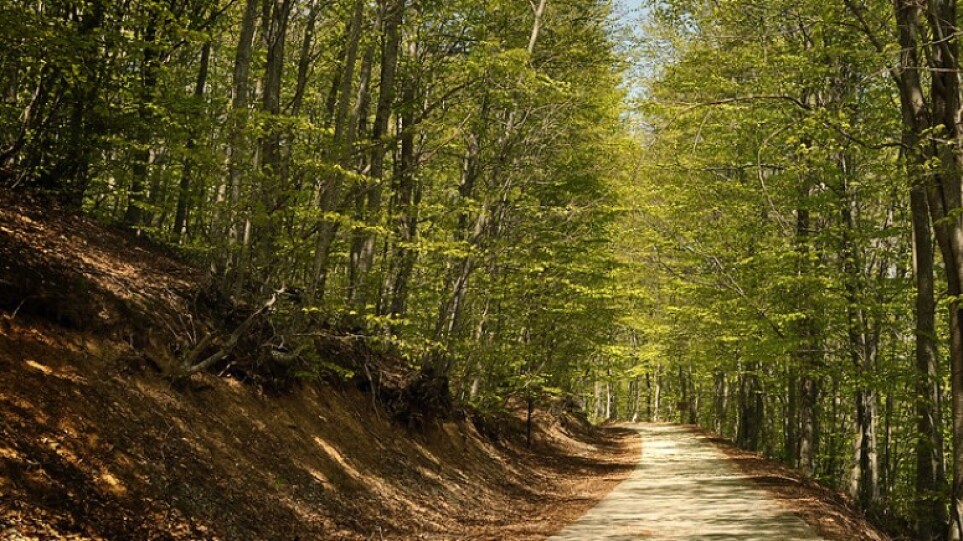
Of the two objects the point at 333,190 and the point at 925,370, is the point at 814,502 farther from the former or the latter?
the point at 333,190

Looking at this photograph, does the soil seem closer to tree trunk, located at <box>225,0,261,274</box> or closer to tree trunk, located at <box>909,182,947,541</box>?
tree trunk, located at <box>909,182,947,541</box>

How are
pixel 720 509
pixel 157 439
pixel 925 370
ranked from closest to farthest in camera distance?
1. pixel 157 439
2. pixel 720 509
3. pixel 925 370

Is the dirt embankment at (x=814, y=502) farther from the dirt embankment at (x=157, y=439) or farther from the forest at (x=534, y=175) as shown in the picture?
the dirt embankment at (x=157, y=439)

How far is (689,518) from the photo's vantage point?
408 inches

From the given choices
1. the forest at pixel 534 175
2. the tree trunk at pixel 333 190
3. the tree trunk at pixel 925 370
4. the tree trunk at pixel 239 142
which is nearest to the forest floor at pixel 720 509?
the tree trunk at pixel 925 370

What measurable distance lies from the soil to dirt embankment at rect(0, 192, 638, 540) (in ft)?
11.3

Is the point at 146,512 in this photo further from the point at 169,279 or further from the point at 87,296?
the point at 169,279

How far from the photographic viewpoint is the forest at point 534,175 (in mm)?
8906

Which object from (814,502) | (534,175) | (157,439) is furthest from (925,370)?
(157,439)

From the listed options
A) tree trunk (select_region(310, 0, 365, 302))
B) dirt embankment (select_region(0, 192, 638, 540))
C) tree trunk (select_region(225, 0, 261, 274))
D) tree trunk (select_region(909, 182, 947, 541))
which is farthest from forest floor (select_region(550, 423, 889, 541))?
tree trunk (select_region(225, 0, 261, 274))

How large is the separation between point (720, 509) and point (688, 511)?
0.55 m

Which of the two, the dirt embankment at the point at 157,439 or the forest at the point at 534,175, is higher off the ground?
the forest at the point at 534,175

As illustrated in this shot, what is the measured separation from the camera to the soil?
9.68 meters

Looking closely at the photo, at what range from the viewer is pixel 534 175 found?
17953 mm
